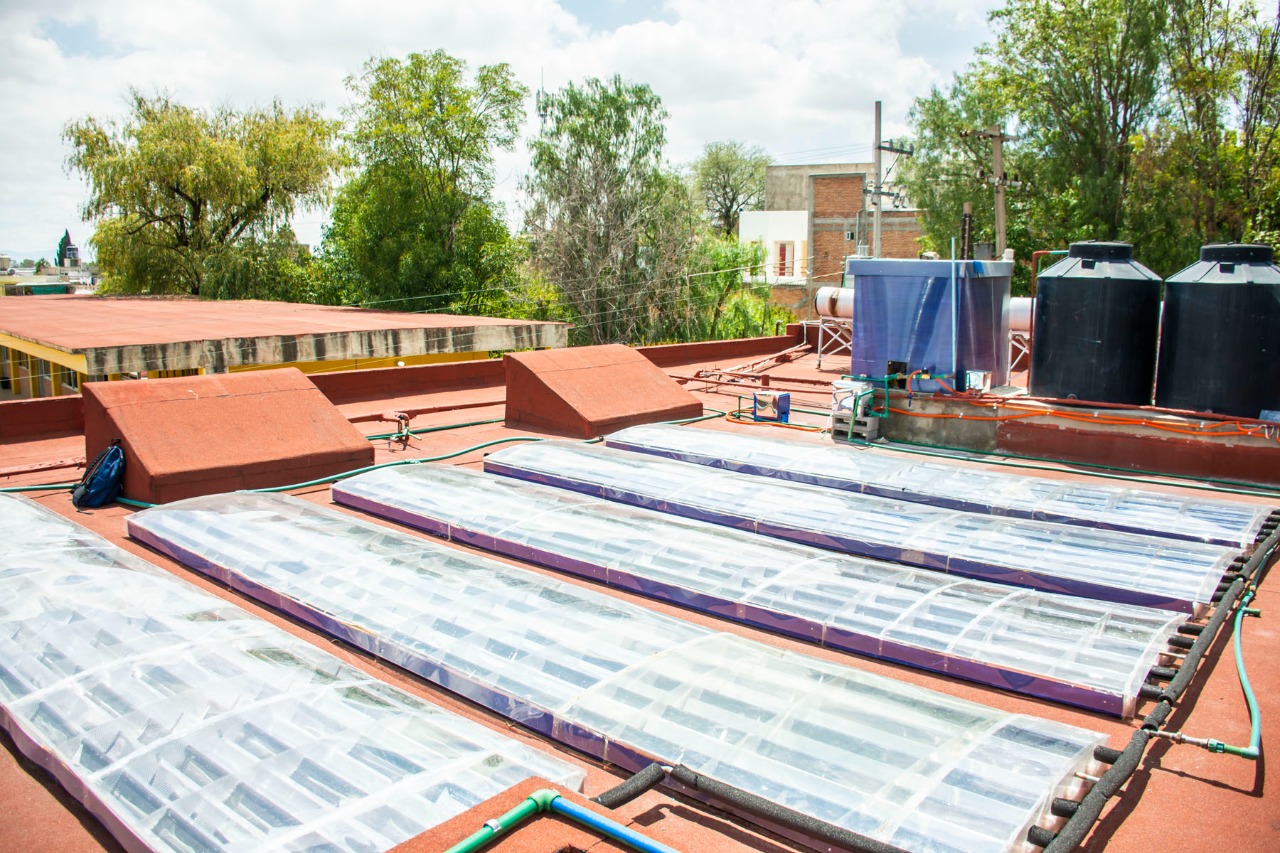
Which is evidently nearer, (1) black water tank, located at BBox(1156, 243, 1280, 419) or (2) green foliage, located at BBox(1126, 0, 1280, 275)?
(1) black water tank, located at BBox(1156, 243, 1280, 419)

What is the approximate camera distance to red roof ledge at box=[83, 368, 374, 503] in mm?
10547

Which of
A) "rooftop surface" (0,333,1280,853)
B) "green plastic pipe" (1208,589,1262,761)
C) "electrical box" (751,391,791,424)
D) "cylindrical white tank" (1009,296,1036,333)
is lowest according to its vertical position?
"rooftop surface" (0,333,1280,853)

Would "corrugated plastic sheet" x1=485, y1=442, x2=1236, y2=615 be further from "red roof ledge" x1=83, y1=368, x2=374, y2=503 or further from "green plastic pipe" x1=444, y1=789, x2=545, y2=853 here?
Result: "green plastic pipe" x1=444, y1=789, x2=545, y2=853

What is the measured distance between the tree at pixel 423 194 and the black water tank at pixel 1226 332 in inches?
1302

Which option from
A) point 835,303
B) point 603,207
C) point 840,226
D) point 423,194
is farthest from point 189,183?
point 840,226

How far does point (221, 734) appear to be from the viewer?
491 cm

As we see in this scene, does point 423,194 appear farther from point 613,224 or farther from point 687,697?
point 687,697

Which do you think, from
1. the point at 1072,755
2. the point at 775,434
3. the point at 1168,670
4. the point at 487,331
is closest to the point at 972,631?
the point at 1168,670

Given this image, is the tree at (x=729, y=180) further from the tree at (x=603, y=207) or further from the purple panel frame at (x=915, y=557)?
the purple panel frame at (x=915, y=557)

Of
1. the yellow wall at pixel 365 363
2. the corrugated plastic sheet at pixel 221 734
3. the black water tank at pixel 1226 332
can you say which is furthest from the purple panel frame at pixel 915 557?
the yellow wall at pixel 365 363

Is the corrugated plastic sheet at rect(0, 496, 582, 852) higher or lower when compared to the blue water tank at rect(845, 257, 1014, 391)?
lower

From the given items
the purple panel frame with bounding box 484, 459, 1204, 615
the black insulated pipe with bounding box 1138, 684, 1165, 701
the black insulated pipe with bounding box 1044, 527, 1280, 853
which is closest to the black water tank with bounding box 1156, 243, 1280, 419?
the black insulated pipe with bounding box 1044, 527, 1280, 853

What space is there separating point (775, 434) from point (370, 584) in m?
8.64

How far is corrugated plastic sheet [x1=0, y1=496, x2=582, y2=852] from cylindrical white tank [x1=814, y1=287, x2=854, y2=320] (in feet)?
60.7
